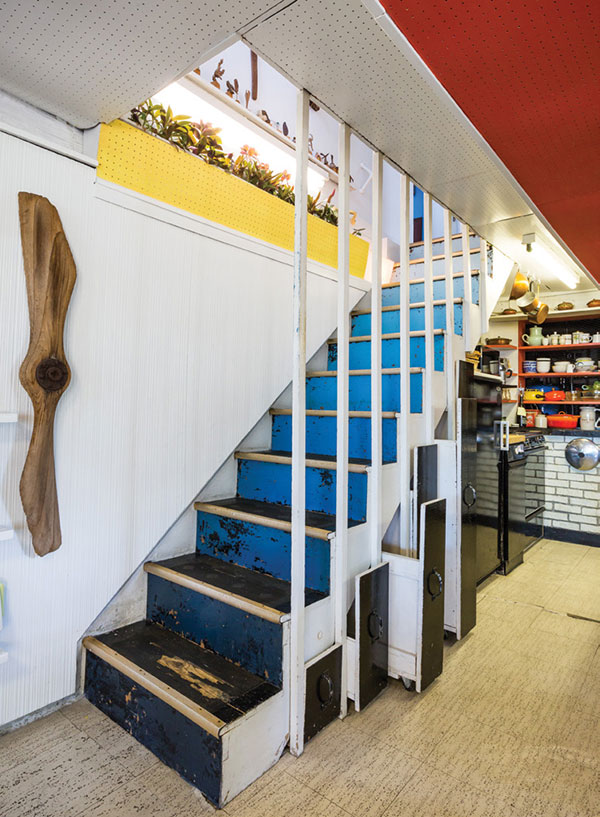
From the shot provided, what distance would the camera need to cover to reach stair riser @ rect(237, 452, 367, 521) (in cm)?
194

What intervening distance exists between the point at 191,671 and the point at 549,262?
360 cm

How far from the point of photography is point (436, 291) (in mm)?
3008

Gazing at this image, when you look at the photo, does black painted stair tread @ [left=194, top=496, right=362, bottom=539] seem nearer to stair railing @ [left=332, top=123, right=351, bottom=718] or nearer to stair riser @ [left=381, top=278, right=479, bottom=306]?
stair railing @ [left=332, top=123, right=351, bottom=718]

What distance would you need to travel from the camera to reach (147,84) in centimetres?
155

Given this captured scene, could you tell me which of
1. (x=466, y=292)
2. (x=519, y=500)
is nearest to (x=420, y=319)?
(x=466, y=292)

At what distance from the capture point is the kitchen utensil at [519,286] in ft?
12.4

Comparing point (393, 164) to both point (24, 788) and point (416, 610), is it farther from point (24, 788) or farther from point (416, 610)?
point (24, 788)

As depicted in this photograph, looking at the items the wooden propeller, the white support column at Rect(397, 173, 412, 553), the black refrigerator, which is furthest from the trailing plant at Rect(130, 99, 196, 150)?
the black refrigerator

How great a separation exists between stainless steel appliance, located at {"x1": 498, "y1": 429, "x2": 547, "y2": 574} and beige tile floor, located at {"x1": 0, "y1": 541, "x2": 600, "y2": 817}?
4.38 feet

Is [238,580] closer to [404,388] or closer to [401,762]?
[401,762]

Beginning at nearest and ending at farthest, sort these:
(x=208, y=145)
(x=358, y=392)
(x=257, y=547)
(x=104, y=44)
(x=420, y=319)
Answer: (x=104, y=44) < (x=257, y=547) < (x=208, y=145) < (x=358, y=392) < (x=420, y=319)

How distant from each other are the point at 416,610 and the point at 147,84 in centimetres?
212

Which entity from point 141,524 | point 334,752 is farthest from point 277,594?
point 141,524

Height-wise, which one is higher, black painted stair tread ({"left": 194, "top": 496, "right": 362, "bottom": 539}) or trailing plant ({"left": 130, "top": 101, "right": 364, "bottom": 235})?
trailing plant ({"left": 130, "top": 101, "right": 364, "bottom": 235})
